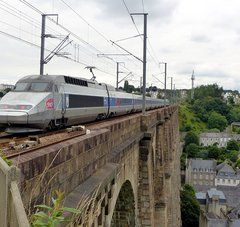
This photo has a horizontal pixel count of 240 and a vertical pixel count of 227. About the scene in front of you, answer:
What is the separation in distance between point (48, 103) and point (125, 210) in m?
5.10

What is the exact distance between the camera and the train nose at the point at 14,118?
30.8 feet

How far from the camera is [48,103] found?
34.6ft

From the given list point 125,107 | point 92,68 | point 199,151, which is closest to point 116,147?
point 92,68

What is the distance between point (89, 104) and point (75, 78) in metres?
1.47

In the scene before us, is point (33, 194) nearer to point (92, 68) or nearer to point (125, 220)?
point (125, 220)

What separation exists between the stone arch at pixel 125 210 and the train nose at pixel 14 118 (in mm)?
4764

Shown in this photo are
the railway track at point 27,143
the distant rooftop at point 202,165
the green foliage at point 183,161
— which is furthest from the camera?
the green foliage at point 183,161

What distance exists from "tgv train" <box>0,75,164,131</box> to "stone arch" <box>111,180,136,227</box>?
2.99m

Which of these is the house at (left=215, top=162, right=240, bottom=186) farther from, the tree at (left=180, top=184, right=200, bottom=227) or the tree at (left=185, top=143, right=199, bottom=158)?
the tree at (left=180, top=184, right=200, bottom=227)

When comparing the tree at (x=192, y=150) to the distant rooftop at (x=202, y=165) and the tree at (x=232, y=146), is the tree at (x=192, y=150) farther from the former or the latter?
the distant rooftop at (x=202, y=165)

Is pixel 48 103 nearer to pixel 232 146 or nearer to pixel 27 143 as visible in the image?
pixel 27 143

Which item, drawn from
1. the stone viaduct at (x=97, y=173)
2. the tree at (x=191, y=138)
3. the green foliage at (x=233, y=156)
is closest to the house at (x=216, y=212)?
the green foliage at (x=233, y=156)

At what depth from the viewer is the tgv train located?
963 centimetres

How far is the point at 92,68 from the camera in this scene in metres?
20.8
